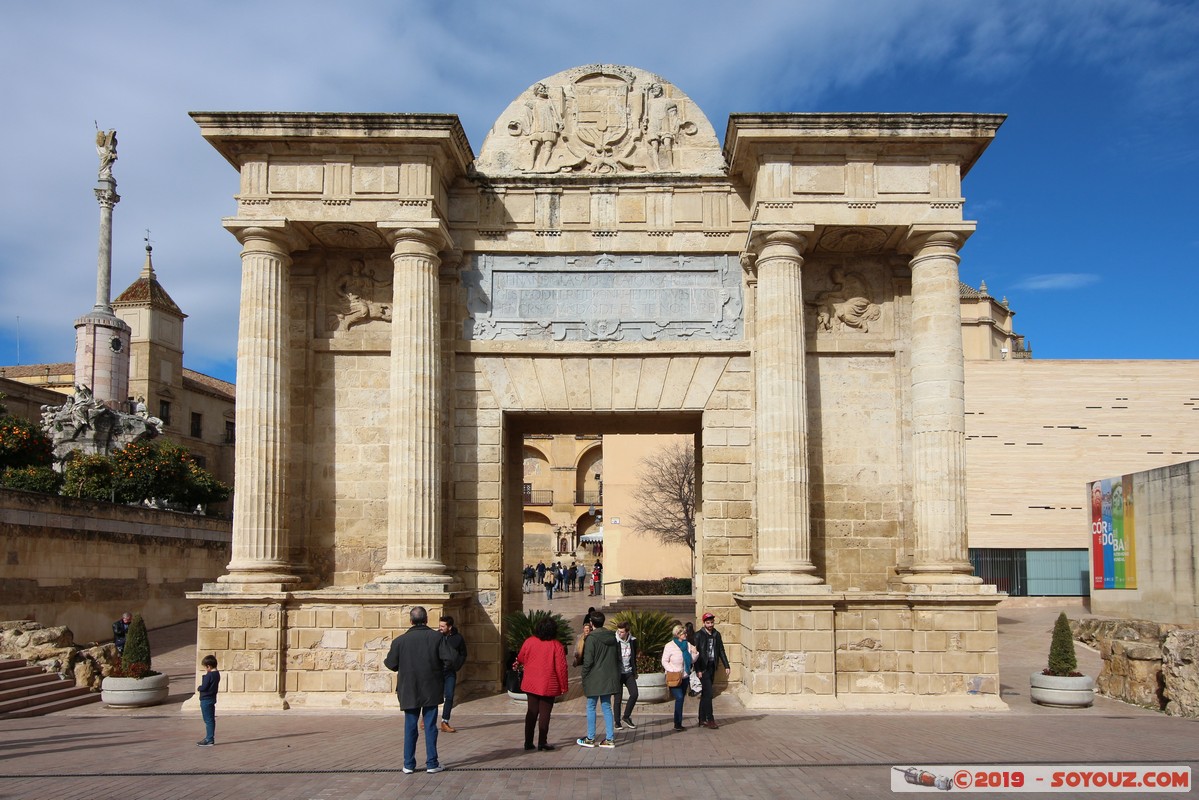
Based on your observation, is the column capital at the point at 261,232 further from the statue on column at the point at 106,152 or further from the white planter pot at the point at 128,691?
the statue on column at the point at 106,152

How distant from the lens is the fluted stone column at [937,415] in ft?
45.9

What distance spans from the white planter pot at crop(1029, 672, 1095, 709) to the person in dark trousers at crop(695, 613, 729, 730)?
511 cm

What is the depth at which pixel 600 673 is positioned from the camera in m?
10.5

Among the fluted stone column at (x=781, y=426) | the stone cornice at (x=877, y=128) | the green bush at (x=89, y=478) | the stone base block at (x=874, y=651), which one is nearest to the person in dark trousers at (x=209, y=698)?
the stone base block at (x=874, y=651)

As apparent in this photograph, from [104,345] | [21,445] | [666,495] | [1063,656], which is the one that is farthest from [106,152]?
[1063,656]

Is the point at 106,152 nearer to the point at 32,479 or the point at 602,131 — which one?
the point at 32,479

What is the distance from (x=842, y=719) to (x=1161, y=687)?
5.10m

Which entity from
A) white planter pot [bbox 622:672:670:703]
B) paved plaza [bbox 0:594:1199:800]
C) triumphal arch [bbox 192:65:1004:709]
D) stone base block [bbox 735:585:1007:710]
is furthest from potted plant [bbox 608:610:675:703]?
stone base block [bbox 735:585:1007:710]

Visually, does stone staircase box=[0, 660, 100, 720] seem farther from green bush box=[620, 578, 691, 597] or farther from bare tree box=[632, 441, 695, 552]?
bare tree box=[632, 441, 695, 552]

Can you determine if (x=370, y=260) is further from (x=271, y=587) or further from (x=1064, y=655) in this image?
(x=1064, y=655)

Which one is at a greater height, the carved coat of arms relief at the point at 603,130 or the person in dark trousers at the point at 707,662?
the carved coat of arms relief at the point at 603,130

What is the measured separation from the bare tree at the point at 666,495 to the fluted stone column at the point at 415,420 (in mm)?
25215

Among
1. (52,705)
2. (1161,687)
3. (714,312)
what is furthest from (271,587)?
(1161,687)

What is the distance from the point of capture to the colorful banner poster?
1081 inches
